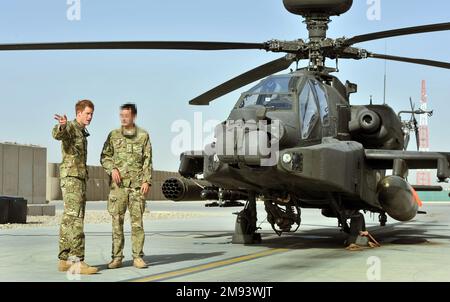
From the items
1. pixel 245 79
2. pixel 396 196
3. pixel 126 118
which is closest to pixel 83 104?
pixel 126 118

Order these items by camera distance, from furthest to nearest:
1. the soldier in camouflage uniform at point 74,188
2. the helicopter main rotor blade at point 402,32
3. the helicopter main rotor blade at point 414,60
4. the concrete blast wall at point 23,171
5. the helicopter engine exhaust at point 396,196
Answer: the concrete blast wall at point 23,171, the helicopter main rotor blade at point 414,60, the helicopter engine exhaust at point 396,196, the helicopter main rotor blade at point 402,32, the soldier in camouflage uniform at point 74,188

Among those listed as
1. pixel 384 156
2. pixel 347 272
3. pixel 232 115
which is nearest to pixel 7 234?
pixel 232 115

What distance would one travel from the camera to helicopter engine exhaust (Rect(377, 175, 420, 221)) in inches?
496

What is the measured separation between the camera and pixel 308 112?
11.5 metres

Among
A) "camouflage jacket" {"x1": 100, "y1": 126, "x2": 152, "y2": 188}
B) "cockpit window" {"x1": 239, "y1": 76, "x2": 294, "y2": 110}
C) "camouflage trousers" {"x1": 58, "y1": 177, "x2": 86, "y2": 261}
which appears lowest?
"camouflage trousers" {"x1": 58, "y1": 177, "x2": 86, "y2": 261}

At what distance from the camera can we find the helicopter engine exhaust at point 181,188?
14227mm

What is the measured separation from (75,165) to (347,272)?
11.9ft

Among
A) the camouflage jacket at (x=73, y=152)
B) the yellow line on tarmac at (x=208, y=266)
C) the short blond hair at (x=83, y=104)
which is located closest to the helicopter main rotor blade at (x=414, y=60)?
the yellow line on tarmac at (x=208, y=266)

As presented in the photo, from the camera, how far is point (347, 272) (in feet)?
27.9

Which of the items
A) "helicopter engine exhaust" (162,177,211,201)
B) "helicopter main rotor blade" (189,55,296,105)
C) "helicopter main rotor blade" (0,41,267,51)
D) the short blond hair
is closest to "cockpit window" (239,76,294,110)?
"helicopter main rotor blade" (0,41,267,51)

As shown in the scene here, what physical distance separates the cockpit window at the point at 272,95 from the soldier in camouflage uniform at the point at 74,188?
3.63 meters
